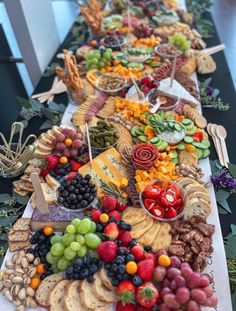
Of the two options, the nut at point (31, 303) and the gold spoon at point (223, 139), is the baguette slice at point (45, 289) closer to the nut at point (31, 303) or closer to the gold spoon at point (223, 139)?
the nut at point (31, 303)

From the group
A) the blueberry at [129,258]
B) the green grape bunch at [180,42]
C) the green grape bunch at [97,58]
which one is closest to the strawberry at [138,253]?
the blueberry at [129,258]

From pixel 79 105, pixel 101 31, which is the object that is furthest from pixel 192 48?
pixel 79 105

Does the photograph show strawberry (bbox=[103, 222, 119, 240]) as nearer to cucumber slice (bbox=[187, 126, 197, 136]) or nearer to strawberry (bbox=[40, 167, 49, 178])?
A: strawberry (bbox=[40, 167, 49, 178])

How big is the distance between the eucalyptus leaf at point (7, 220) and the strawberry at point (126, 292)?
56cm

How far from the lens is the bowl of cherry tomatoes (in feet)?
4.28

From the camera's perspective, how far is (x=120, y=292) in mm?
1076

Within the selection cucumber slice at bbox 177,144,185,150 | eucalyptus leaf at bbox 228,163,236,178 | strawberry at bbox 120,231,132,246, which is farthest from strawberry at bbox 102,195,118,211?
eucalyptus leaf at bbox 228,163,236,178

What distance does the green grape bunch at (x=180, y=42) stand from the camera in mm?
2268

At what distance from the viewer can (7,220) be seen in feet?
4.58

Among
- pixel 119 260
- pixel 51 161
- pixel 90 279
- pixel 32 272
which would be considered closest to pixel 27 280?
pixel 32 272

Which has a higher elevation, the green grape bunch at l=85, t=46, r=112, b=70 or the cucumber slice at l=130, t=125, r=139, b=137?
the green grape bunch at l=85, t=46, r=112, b=70

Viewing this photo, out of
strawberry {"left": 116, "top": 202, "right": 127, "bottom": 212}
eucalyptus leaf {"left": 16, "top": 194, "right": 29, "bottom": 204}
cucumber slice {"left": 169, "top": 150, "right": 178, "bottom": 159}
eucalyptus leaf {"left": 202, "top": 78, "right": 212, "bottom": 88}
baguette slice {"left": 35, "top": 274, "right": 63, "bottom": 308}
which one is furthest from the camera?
eucalyptus leaf {"left": 202, "top": 78, "right": 212, "bottom": 88}

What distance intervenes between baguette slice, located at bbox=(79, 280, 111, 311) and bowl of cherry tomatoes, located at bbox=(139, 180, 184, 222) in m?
0.37

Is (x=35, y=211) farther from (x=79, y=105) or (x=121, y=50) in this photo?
(x=121, y=50)
